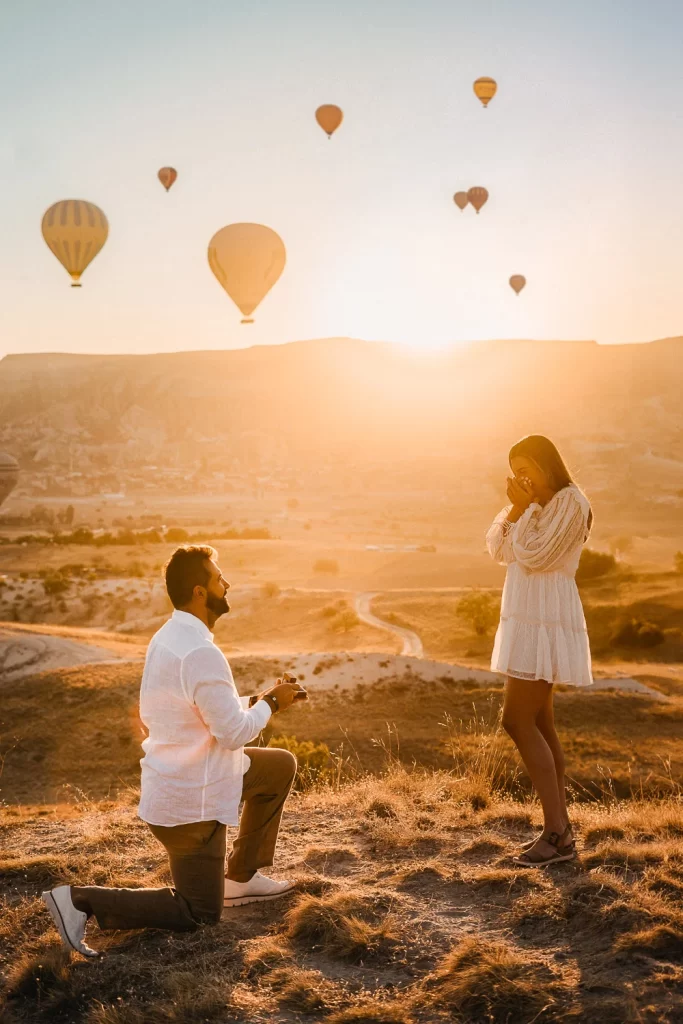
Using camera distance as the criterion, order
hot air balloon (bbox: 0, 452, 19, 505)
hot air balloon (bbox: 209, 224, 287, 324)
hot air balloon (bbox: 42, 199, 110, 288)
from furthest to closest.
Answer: hot air balloon (bbox: 0, 452, 19, 505)
hot air balloon (bbox: 42, 199, 110, 288)
hot air balloon (bbox: 209, 224, 287, 324)

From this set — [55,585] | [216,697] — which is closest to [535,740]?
[216,697]

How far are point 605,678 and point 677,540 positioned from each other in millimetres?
54932

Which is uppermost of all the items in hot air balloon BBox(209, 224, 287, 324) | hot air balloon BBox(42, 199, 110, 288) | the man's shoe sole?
hot air balloon BBox(42, 199, 110, 288)

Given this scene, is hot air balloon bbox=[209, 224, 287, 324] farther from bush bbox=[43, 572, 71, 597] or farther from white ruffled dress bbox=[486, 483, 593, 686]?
bush bbox=[43, 572, 71, 597]

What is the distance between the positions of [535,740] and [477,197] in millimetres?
46496

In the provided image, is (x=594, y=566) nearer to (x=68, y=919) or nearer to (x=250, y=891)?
(x=250, y=891)

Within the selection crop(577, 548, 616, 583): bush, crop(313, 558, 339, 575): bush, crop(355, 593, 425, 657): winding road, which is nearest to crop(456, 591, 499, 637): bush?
crop(355, 593, 425, 657): winding road

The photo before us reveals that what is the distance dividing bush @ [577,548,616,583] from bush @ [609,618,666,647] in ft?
39.1

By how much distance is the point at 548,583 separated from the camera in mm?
4719

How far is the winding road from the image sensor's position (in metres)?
41.0

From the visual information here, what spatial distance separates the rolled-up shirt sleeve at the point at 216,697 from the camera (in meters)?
3.86

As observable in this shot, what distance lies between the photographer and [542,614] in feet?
15.4

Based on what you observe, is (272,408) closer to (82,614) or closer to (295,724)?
(82,614)

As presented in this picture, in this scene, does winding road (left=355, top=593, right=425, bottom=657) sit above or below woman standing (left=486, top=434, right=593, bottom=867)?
below
